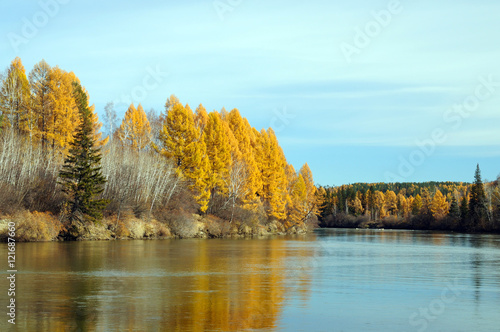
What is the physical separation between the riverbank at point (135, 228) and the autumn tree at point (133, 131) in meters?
16.3

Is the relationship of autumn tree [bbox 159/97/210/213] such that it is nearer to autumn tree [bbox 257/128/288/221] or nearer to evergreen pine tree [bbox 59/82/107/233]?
evergreen pine tree [bbox 59/82/107/233]

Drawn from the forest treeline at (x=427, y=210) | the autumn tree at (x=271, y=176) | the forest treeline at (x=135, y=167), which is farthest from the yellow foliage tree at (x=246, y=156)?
the forest treeline at (x=427, y=210)

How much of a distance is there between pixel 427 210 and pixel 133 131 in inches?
3504

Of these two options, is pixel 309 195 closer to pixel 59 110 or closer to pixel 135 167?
pixel 135 167

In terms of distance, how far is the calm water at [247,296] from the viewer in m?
12.4

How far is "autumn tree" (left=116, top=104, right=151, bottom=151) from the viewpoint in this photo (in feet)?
231

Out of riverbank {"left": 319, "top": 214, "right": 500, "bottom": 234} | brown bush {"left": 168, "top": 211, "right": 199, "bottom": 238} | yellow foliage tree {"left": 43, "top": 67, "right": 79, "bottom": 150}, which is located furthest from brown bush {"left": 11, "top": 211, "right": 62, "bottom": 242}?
riverbank {"left": 319, "top": 214, "right": 500, "bottom": 234}

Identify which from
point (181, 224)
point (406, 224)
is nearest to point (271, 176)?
point (181, 224)

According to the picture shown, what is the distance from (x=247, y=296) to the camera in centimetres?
1641

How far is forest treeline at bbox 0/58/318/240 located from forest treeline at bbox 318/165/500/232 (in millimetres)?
26655

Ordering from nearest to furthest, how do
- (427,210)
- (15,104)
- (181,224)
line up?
(181,224) → (15,104) → (427,210)

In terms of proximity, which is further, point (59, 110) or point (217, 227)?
point (217, 227)

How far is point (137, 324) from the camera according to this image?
1195 cm

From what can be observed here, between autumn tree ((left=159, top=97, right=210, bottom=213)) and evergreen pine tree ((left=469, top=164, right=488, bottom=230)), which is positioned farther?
evergreen pine tree ((left=469, top=164, right=488, bottom=230))
